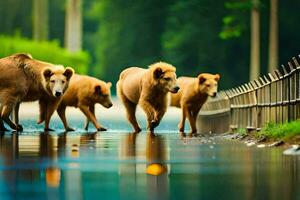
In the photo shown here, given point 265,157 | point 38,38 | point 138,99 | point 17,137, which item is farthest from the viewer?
point 38,38

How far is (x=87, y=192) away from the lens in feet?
33.5

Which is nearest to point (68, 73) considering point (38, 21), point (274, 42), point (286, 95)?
point (286, 95)

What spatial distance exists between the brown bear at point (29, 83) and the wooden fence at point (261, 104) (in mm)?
3350

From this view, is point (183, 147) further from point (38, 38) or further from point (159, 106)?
point (38, 38)

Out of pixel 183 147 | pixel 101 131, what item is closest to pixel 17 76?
pixel 101 131

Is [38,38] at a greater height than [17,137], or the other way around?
Result: [38,38]

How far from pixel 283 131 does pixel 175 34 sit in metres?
77.6

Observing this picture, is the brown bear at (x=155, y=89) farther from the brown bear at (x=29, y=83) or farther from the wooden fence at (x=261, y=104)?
the brown bear at (x=29, y=83)

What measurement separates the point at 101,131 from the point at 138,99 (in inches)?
45.7

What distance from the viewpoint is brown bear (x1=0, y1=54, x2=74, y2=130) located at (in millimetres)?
23922

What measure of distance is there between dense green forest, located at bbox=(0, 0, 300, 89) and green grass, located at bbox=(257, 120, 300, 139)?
50556 millimetres

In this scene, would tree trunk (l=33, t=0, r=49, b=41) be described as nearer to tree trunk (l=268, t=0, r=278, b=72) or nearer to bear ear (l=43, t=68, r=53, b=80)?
tree trunk (l=268, t=0, r=278, b=72)

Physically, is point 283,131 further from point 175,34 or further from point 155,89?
point 175,34

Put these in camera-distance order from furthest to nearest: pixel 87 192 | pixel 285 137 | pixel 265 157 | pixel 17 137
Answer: pixel 17 137, pixel 285 137, pixel 265 157, pixel 87 192
